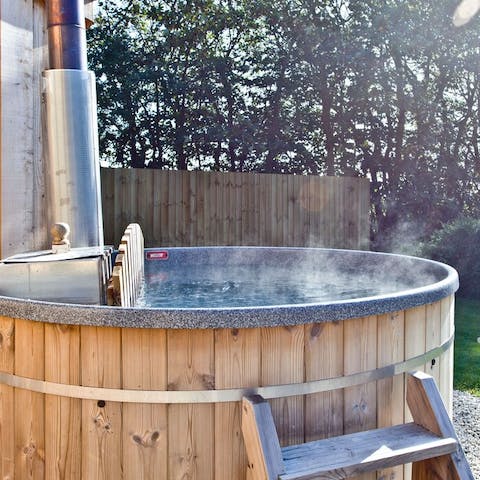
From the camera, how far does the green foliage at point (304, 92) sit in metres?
9.98

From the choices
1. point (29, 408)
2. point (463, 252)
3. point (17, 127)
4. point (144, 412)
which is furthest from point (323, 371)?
point (463, 252)

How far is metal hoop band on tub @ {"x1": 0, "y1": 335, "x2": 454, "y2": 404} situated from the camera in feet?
5.40

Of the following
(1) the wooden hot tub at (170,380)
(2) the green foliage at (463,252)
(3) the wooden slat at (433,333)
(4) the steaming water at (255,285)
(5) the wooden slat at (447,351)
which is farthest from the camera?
(2) the green foliage at (463,252)

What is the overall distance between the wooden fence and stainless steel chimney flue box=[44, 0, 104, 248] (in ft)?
13.8

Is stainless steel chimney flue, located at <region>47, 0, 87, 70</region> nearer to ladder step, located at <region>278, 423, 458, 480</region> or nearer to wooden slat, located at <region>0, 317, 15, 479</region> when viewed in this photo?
wooden slat, located at <region>0, 317, 15, 479</region>

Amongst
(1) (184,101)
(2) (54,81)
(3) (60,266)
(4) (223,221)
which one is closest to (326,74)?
(1) (184,101)

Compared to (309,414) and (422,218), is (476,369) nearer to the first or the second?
(309,414)

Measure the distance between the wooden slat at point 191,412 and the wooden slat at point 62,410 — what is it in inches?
11.8

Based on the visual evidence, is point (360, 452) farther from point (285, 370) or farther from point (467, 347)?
point (467, 347)

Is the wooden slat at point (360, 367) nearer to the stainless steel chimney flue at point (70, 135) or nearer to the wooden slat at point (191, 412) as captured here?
the wooden slat at point (191, 412)

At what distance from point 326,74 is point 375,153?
196cm

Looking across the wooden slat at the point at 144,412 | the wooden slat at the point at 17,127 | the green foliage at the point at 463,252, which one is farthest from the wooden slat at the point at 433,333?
the green foliage at the point at 463,252

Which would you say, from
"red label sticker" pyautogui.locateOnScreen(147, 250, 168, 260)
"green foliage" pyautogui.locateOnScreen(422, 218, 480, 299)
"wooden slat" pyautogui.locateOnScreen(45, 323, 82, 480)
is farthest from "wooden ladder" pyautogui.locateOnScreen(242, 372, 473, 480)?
"green foliage" pyautogui.locateOnScreen(422, 218, 480, 299)

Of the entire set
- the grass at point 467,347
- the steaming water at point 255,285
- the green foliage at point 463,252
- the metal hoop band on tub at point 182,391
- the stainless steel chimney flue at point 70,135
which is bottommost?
the grass at point 467,347
